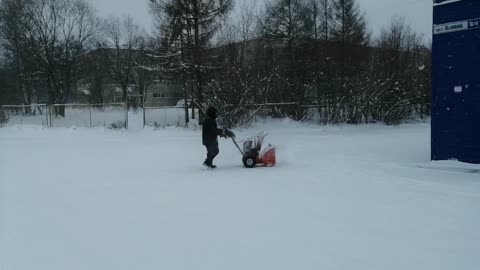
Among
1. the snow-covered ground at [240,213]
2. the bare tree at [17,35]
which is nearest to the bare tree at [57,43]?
the bare tree at [17,35]

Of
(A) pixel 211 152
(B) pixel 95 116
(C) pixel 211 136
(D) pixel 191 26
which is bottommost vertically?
(A) pixel 211 152

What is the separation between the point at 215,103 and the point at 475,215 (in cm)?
1753

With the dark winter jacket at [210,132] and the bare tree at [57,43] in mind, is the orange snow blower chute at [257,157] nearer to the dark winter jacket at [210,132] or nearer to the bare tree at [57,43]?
the dark winter jacket at [210,132]

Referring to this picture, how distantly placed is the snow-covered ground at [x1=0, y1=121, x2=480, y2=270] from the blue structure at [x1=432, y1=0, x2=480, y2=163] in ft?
1.98

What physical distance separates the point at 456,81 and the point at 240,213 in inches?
286

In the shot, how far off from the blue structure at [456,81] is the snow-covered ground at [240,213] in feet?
1.98

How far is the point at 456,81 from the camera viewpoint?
1092 centimetres

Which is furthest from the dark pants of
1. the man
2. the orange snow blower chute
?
the orange snow blower chute

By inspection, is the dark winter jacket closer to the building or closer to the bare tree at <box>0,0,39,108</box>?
the bare tree at <box>0,0,39,108</box>

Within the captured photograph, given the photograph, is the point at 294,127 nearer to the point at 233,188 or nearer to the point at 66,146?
the point at 66,146

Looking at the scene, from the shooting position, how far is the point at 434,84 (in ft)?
37.6

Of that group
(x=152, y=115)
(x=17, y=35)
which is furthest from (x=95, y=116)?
(x=17, y=35)

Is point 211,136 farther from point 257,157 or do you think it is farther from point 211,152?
point 257,157

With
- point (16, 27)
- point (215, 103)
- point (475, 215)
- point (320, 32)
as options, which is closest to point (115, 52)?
point (16, 27)
